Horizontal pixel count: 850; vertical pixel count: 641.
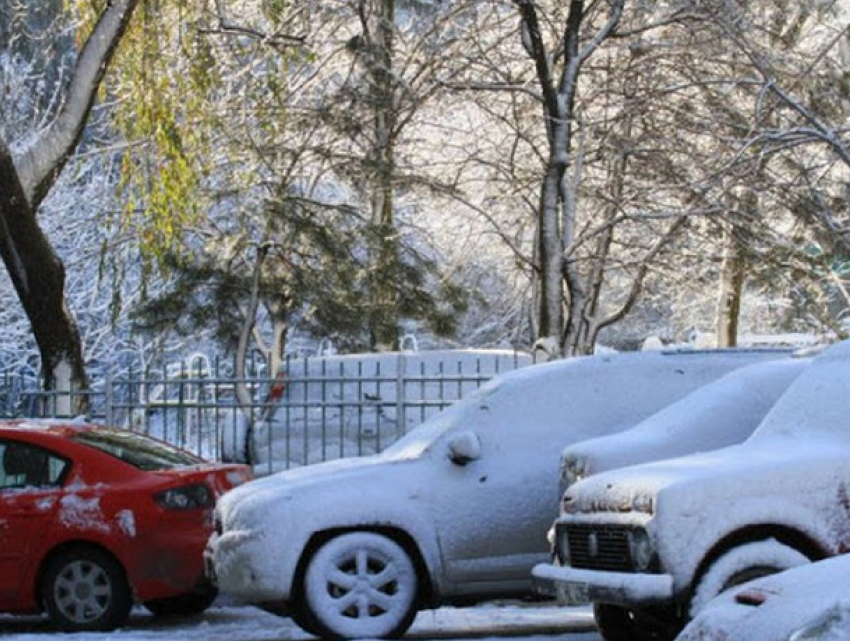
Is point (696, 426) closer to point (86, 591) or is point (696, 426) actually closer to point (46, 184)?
point (86, 591)

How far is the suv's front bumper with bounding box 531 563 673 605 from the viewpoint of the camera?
988cm

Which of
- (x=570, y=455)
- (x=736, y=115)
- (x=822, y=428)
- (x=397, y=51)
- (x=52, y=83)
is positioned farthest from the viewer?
(x=52, y=83)

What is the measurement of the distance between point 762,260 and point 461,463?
45.7ft

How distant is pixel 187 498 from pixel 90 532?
706mm

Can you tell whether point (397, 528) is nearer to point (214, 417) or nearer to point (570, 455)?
point (570, 455)

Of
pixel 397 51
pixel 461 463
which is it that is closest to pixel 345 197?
pixel 397 51

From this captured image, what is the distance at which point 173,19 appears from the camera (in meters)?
18.9

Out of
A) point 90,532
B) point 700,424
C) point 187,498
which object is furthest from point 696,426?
point 90,532

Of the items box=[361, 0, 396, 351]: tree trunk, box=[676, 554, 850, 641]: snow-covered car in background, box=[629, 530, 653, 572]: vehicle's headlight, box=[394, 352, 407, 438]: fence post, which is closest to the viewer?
box=[676, 554, 850, 641]: snow-covered car in background

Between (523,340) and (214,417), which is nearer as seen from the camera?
(214,417)

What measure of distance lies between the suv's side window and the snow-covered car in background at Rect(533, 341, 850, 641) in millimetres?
4107

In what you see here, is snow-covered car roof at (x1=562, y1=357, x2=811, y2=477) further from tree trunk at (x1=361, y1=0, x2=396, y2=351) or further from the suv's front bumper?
tree trunk at (x1=361, y1=0, x2=396, y2=351)

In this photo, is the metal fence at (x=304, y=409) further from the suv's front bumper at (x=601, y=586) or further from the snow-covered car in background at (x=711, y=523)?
the snow-covered car in background at (x=711, y=523)

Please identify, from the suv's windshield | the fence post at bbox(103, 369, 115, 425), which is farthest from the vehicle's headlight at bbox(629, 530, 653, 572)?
the fence post at bbox(103, 369, 115, 425)
